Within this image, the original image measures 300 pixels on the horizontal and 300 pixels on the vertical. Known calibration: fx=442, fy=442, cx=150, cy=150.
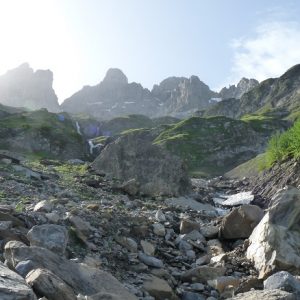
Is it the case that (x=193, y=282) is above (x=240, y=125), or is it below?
below

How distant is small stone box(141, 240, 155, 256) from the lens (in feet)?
48.2

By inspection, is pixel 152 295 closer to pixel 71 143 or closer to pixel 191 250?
pixel 191 250

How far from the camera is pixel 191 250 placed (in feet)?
52.5

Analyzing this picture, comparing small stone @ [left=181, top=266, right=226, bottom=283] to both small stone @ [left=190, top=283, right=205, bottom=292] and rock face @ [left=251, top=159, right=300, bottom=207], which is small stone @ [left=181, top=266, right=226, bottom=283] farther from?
rock face @ [left=251, top=159, right=300, bottom=207]

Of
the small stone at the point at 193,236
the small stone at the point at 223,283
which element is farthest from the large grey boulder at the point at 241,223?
the small stone at the point at 223,283

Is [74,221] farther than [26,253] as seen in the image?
Yes

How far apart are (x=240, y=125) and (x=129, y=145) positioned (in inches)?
4028

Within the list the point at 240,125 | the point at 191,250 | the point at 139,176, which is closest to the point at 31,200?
the point at 191,250

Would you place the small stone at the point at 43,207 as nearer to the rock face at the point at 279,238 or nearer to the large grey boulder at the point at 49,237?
the large grey boulder at the point at 49,237

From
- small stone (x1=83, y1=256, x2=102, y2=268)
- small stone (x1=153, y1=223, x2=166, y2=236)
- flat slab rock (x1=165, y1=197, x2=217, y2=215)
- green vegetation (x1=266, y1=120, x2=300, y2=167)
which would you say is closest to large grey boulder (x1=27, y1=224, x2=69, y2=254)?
small stone (x1=83, y1=256, x2=102, y2=268)

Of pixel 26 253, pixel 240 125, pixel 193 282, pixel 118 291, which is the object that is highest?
pixel 240 125

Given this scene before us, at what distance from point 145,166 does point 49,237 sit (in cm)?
2472

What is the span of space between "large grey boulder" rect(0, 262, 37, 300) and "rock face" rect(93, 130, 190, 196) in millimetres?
23643

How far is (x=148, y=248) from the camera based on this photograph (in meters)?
14.9
